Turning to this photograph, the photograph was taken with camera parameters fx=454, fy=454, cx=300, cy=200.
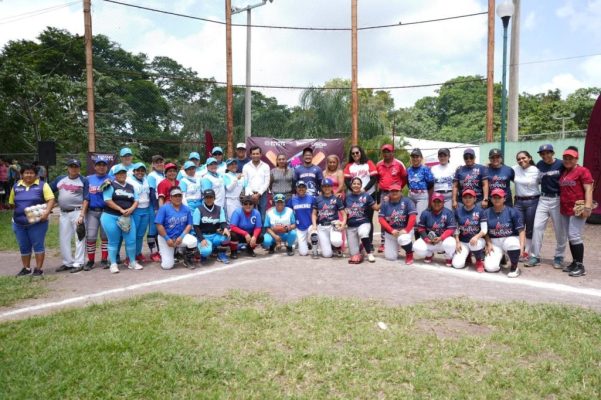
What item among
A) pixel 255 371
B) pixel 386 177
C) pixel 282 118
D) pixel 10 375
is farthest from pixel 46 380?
pixel 282 118

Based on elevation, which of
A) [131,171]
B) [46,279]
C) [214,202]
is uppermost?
[131,171]

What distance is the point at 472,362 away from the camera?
3443 mm

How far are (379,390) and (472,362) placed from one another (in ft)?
2.76

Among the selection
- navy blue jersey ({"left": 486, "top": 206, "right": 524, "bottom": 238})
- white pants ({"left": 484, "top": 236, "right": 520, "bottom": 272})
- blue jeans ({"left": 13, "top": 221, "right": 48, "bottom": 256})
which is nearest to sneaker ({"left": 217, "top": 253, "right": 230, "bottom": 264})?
blue jeans ({"left": 13, "top": 221, "right": 48, "bottom": 256})

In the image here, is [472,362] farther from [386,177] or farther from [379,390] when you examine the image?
[386,177]

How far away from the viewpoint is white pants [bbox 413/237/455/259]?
22.3 ft

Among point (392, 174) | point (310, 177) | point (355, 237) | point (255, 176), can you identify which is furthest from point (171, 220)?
point (392, 174)

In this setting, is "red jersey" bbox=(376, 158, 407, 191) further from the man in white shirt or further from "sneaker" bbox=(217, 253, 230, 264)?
"sneaker" bbox=(217, 253, 230, 264)

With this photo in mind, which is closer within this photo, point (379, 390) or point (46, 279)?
point (379, 390)

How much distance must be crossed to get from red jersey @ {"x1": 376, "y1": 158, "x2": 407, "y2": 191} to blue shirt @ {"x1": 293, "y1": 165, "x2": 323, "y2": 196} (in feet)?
3.58

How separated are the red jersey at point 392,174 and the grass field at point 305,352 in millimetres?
3236

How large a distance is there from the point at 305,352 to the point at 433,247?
4.02 meters

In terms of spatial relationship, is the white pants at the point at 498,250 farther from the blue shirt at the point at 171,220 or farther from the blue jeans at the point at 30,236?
the blue jeans at the point at 30,236

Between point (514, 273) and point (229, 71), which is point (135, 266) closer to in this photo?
point (514, 273)
